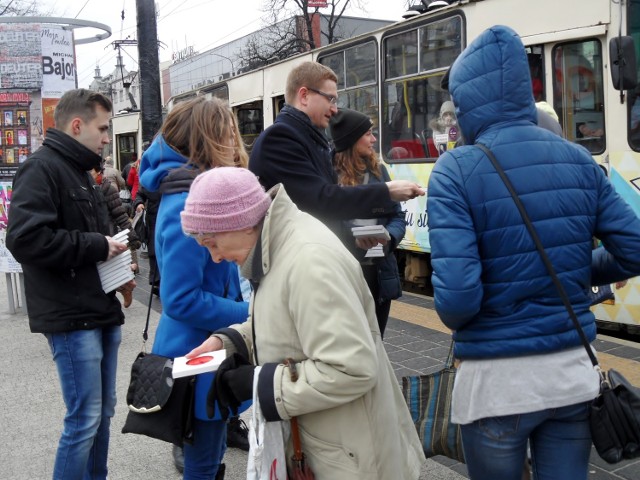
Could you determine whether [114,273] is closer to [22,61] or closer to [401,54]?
[401,54]

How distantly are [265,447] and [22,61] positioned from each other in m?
7.70

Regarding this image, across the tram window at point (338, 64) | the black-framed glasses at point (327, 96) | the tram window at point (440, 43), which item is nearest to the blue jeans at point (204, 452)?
the black-framed glasses at point (327, 96)

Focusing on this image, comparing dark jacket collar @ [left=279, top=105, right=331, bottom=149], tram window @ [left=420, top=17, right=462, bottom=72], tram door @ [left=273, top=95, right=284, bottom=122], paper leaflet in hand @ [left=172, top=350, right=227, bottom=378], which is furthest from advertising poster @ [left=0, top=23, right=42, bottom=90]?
paper leaflet in hand @ [left=172, top=350, right=227, bottom=378]

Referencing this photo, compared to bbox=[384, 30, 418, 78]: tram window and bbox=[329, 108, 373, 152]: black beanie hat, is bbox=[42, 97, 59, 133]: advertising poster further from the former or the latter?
bbox=[329, 108, 373, 152]: black beanie hat

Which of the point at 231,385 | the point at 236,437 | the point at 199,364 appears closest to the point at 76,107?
the point at 199,364

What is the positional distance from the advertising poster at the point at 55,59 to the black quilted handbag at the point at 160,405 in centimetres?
673

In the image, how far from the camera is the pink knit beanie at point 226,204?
6.31 feet

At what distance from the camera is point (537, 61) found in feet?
21.4

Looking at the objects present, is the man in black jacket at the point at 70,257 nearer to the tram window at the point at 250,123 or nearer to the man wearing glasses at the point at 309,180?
the man wearing glasses at the point at 309,180

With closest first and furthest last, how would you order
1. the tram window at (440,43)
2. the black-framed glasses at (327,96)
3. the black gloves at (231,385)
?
the black gloves at (231,385) < the black-framed glasses at (327,96) < the tram window at (440,43)

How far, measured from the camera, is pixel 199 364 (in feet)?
6.77

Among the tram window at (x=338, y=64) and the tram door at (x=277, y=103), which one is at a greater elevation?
the tram window at (x=338, y=64)

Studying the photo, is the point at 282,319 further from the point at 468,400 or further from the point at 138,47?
the point at 138,47

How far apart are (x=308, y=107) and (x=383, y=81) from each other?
544 cm
